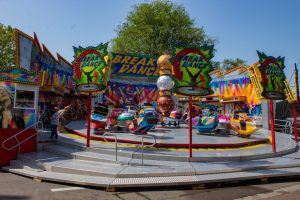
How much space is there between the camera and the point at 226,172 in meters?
7.99

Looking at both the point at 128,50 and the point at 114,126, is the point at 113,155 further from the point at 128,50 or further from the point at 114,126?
the point at 128,50

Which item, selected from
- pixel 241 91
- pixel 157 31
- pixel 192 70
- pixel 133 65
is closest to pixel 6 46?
pixel 133 65

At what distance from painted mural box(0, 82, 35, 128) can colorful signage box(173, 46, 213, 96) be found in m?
6.04

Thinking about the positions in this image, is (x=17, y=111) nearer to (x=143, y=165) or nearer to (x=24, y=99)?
(x=24, y=99)

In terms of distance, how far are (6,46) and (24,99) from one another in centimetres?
2373

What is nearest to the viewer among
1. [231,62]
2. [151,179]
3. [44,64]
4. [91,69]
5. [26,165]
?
[151,179]

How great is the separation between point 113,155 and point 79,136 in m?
3.94

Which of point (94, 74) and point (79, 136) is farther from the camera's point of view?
point (79, 136)

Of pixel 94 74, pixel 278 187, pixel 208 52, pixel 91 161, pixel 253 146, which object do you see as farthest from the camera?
pixel 253 146

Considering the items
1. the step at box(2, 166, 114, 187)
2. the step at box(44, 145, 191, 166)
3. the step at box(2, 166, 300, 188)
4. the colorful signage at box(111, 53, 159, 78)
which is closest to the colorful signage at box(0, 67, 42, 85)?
the step at box(44, 145, 191, 166)

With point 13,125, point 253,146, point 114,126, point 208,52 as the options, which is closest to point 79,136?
point 114,126

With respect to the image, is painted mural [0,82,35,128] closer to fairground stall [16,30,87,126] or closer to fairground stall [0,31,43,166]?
fairground stall [0,31,43,166]

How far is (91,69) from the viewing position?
35.0 ft

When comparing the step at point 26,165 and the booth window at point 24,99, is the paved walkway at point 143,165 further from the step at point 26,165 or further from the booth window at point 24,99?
the booth window at point 24,99
